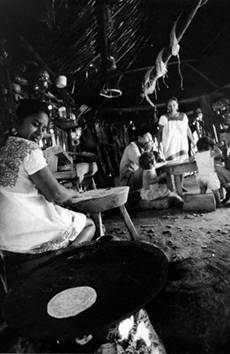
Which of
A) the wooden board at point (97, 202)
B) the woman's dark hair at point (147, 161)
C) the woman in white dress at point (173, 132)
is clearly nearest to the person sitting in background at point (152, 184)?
the woman's dark hair at point (147, 161)

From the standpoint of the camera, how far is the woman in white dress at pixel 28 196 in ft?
7.04

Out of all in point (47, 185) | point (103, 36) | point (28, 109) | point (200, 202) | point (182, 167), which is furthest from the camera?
point (182, 167)

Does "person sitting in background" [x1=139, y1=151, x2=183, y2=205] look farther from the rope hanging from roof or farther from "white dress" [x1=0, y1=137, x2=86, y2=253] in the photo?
"white dress" [x1=0, y1=137, x2=86, y2=253]

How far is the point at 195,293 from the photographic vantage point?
6.79 feet

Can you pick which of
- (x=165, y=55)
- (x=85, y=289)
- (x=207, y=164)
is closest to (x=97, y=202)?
(x=85, y=289)

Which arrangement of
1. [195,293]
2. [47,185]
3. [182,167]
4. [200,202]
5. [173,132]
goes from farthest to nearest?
1. [173,132]
2. [182,167]
3. [200,202]
4. [47,185]
5. [195,293]

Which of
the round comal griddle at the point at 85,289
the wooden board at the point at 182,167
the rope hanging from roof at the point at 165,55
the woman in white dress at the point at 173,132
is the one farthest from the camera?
the woman in white dress at the point at 173,132

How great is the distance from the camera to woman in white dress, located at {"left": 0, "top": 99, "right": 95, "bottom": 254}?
7.04 feet

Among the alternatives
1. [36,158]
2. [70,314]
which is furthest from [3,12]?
[70,314]

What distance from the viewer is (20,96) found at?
170 inches

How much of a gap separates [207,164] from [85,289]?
167 inches

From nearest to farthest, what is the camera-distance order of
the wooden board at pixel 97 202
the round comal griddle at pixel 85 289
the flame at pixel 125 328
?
1. the round comal griddle at pixel 85 289
2. the flame at pixel 125 328
3. the wooden board at pixel 97 202

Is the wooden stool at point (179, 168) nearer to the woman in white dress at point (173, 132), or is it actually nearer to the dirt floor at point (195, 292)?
the woman in white dress at point (173, 132)

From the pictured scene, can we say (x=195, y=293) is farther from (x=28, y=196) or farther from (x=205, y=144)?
(x=205, y=144)
